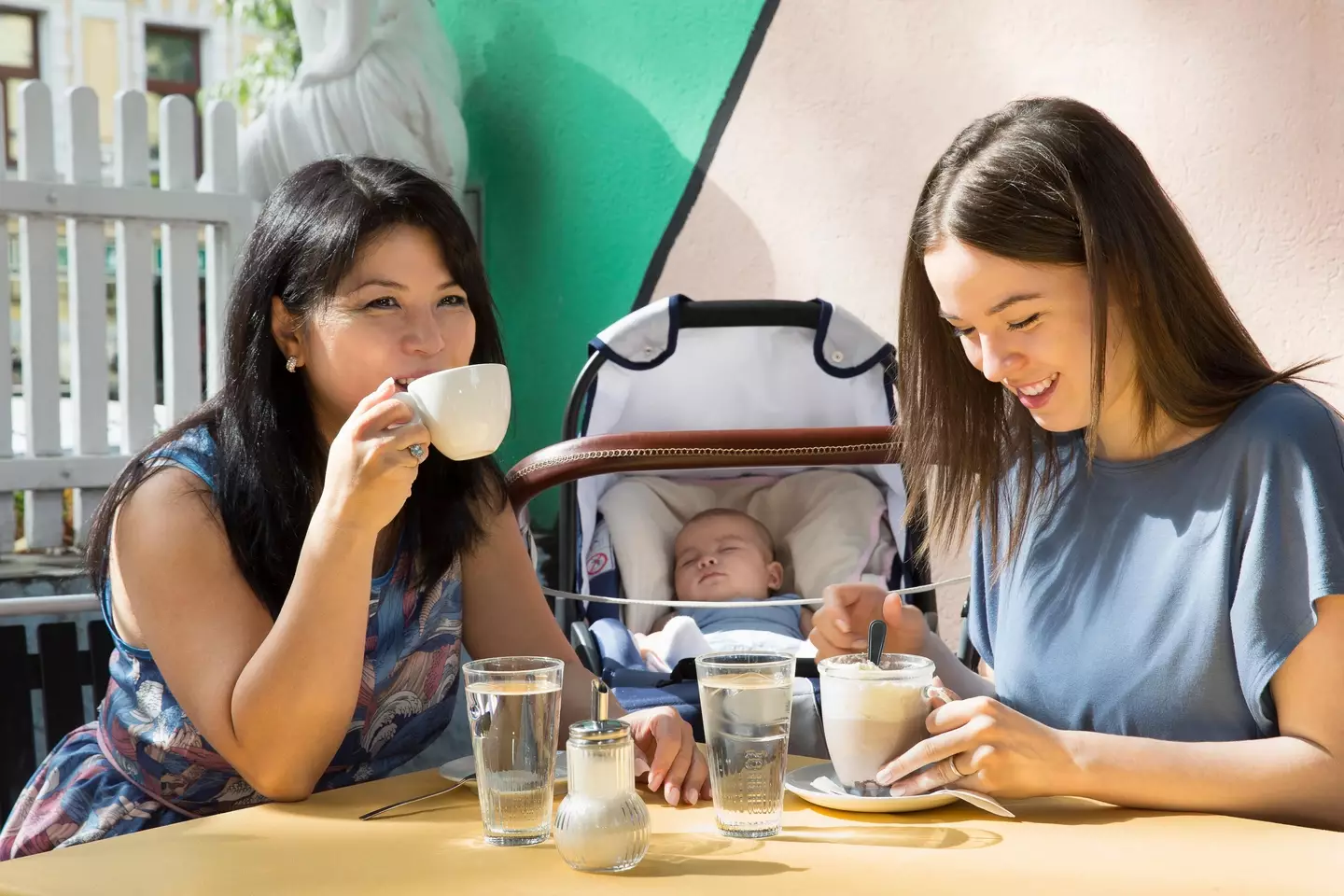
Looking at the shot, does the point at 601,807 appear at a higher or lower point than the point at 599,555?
higher

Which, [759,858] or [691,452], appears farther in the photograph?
[691,452]

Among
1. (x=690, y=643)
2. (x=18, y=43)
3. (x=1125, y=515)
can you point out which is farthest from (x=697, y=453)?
(x=18, y=43)

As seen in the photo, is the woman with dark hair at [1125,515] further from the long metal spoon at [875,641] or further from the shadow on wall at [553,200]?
Result: the shadow on wall at [553,200]

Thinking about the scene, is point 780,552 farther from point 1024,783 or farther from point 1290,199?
point 1024,783

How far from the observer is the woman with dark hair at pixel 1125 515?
1.14m

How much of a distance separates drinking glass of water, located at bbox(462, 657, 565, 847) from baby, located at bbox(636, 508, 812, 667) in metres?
1.42

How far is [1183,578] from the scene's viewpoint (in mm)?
1327

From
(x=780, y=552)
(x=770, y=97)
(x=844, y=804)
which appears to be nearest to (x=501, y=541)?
(x=844, y=804)

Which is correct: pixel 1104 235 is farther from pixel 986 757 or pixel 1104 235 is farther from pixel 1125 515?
pixel 986 757

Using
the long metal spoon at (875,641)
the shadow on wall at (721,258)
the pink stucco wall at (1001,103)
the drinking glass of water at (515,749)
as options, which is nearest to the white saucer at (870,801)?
the long metal spoon at (875,641)

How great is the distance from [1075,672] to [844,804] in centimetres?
39

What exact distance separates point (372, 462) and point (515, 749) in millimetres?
313

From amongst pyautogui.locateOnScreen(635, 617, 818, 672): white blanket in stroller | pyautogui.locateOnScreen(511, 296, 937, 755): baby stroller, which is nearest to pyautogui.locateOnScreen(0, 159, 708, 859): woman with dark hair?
pyautogui.locateOnScreen(635, 617, 818, 672): white blanket in stroller

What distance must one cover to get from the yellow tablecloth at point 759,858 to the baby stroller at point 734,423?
4.68 ft
